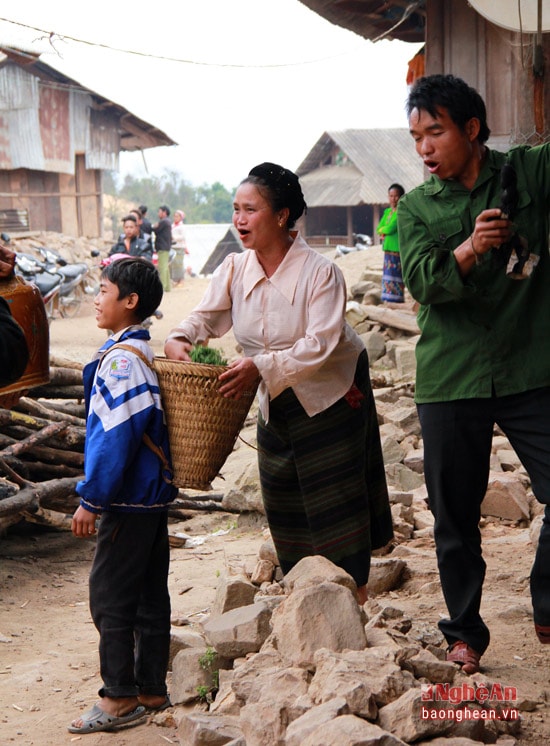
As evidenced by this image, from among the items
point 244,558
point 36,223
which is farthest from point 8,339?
point 36,223

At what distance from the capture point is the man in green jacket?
10.5 feet

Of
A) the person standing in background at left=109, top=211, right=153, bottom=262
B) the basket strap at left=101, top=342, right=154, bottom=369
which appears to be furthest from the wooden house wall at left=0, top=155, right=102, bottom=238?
the basket strap at left=101, top=342, right=154, bottom=369

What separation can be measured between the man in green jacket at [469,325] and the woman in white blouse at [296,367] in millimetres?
415

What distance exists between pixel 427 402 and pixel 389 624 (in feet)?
2.61

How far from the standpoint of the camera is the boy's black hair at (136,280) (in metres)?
3.49

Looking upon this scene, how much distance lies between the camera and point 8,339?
95.1 inches

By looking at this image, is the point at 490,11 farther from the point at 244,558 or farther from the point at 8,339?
the point at 8,339

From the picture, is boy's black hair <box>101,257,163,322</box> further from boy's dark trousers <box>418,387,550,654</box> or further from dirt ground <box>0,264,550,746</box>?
dirt ground <box>0,264,550,746</box>

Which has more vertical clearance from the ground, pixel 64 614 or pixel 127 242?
pixel 127 242

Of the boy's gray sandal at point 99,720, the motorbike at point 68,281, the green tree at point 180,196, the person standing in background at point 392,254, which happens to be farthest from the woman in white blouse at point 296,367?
the green tree at point 180,196

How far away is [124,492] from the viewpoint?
3.37 meters

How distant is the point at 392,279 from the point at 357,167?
1785 cm

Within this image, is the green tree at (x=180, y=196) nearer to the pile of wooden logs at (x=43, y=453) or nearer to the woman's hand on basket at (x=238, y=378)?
the pile of wooden logs at (x=43, y=453)

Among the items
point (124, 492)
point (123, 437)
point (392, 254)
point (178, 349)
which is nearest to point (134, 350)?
point (178, 349)
